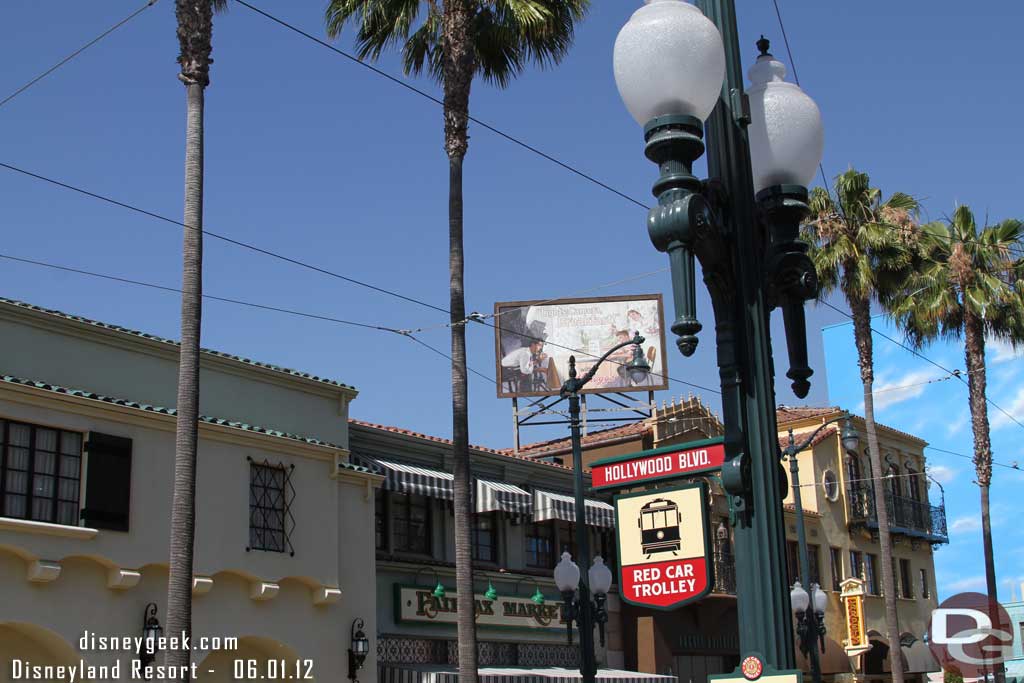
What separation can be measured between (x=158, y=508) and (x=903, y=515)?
35269 mm

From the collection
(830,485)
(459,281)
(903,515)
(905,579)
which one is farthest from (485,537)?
(905,579)

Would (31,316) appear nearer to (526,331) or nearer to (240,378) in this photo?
(240,378)

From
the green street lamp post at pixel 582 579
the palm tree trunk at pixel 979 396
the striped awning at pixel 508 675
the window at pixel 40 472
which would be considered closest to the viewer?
the window at pixel 40 472

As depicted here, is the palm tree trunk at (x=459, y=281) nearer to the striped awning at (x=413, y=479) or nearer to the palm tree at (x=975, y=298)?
the striped awning at (x=413, y=479)

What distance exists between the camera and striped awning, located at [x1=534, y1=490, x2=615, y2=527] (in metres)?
29.5

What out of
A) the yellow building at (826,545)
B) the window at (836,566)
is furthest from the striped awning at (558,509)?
the window at (836,566)

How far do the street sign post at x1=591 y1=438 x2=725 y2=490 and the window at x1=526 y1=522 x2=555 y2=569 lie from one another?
884 inches

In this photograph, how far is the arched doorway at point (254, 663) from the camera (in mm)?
21766

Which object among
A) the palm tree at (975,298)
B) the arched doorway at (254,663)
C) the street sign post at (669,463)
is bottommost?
the arched doorway at (254,663)

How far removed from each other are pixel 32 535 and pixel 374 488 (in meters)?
8.35

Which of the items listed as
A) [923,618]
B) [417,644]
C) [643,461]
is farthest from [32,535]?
[923,618]

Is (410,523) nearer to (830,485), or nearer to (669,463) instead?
→ (669,463)

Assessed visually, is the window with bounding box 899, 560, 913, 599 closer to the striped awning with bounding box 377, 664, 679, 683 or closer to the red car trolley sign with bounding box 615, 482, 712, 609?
the striped awning with bounding box 377, 664, 679, 683

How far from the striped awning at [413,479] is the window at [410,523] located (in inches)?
27.6
